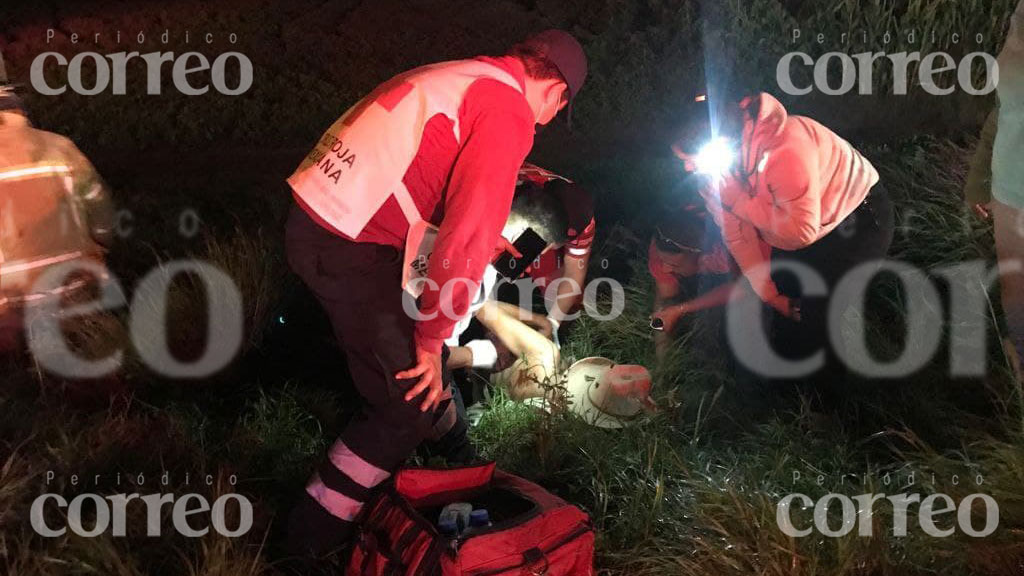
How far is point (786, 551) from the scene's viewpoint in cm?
277

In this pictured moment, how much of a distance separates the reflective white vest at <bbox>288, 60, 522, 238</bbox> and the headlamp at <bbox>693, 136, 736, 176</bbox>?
3.45 feet

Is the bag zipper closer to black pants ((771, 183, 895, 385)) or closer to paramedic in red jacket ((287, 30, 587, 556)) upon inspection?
paramedic in red jacket ((287, 30, 587, 556))

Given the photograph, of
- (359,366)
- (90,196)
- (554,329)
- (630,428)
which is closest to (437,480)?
(359,366)

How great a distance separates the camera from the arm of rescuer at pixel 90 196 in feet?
12.9

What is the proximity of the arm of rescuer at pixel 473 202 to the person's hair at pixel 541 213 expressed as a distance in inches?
51.6

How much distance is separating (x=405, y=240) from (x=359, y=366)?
0.49 meters

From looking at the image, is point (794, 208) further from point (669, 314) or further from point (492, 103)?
point (492, 103)

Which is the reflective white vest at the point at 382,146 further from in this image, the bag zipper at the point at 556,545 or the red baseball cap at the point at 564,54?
the bag zipper at the point at 556,545

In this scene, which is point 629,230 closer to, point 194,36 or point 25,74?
point 194,36

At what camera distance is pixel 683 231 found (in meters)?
4.16

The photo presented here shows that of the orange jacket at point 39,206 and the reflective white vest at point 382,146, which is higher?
the reflective white vest at point 382,146

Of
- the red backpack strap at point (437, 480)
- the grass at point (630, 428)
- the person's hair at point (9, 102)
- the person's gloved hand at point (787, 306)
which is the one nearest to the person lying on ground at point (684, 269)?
the grass at point (630, 428)

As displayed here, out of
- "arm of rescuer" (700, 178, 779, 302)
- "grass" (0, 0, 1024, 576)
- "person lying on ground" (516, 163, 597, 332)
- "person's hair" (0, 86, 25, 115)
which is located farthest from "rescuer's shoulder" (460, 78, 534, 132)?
"person's hair" (0, 86, 25, 115)

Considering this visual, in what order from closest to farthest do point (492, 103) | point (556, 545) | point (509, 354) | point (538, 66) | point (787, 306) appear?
point (492, 103) < point (556, 545) < point (538, 66) < point (787, 306) < point (509, 354)
